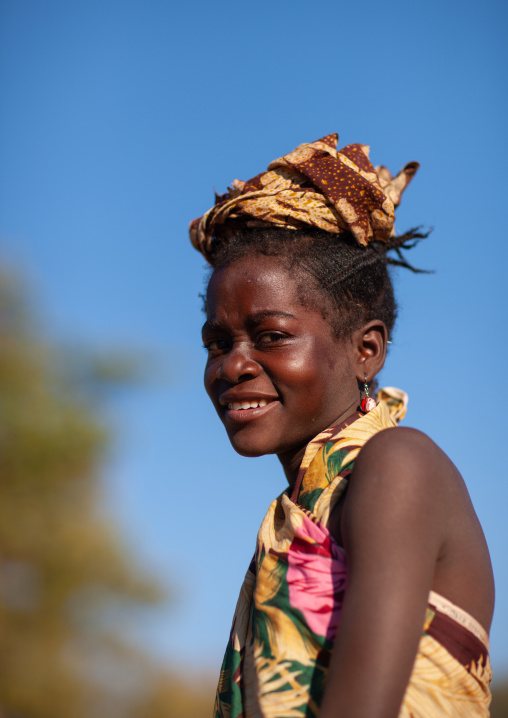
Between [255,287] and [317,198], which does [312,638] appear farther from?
[317,198]

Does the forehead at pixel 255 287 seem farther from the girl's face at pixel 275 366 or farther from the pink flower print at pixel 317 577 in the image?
the pink flower print at pixel 317 577

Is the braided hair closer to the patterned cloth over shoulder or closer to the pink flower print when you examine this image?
the patterned cloth over shoulder

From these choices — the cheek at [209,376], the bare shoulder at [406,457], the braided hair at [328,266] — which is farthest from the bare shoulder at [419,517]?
the cheek at [209,376]

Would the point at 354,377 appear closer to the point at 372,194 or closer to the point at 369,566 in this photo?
the point at 372,194

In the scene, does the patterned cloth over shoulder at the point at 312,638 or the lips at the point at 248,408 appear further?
→ the lips at the point at 248,408

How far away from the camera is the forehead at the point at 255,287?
2406 millimetres

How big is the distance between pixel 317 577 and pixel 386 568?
23cm

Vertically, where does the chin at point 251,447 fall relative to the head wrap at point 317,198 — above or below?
below

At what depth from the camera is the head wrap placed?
2.55 metres

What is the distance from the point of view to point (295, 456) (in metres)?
2.46

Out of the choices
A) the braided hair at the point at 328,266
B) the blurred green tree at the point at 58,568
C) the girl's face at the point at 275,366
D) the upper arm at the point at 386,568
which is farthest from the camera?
the blurred green tree at the point at 58,568

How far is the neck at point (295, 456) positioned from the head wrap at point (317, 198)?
614 millimetres

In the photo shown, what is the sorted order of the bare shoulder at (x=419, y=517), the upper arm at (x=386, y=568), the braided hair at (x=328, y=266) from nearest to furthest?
the upper arm at (x=386, y=568), the bare shoulder at (x=419, y=517), the braided hair at (x=328, y=266)

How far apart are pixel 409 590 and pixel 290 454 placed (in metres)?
0.94
